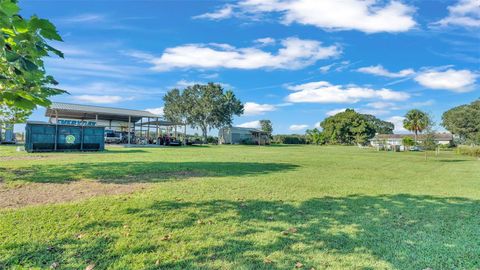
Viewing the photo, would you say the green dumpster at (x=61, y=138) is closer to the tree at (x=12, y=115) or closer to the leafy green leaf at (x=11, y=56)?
the tree at (x=12, y=115)

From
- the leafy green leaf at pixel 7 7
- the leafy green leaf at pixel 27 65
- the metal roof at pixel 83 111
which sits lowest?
the leafy green leaf at pixel 27 65

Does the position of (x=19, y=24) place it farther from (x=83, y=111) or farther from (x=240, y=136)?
(x=240, y=136)

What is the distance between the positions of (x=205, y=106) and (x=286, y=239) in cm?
5448

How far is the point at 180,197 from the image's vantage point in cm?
646

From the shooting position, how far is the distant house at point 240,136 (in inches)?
2464

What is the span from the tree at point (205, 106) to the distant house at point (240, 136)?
2271 mm

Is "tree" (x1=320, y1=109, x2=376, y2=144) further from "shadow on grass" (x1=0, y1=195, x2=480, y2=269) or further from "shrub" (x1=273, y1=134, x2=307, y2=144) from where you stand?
"shadow on grass" (x1=0, y1=195, x2=480, y2=269)

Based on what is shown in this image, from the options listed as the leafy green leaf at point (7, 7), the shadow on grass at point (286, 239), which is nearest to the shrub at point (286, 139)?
the shadow on grass at point (286, 239)

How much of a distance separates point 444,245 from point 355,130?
69.6 meters

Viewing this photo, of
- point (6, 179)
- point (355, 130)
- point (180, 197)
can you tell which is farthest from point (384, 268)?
point (355, 130)

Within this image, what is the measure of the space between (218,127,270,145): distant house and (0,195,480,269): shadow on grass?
55780 mm

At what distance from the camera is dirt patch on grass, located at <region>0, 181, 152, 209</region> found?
584 centimetres

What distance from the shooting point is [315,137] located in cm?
7912

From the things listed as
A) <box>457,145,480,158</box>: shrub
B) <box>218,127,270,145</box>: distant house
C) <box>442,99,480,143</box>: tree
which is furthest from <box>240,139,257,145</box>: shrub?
<box>442,99,480,143</box>: tree
